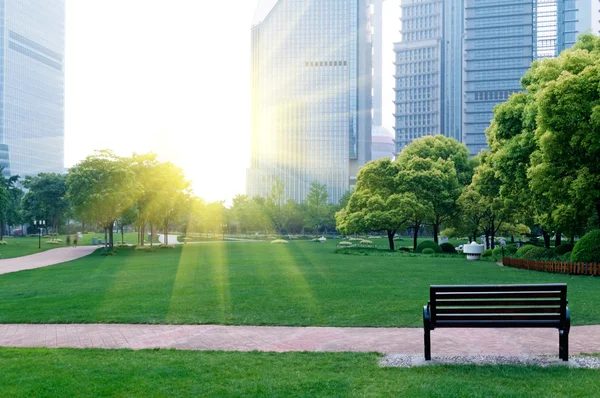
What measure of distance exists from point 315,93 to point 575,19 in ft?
254

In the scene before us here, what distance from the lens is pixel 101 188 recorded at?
41.6 m

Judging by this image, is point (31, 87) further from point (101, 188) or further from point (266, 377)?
point (266, 377)

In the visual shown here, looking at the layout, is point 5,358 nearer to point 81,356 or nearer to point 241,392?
point 81,356

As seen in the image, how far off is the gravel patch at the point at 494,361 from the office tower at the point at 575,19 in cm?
16193

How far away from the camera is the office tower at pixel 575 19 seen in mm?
145375

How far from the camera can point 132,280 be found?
62.6 feet

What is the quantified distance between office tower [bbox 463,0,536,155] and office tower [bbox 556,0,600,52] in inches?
404

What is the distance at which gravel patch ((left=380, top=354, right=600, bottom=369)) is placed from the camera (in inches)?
263

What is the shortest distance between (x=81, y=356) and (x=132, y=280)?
12121mm

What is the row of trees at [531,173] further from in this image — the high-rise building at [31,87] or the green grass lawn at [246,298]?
the high-rise building at [31,87]

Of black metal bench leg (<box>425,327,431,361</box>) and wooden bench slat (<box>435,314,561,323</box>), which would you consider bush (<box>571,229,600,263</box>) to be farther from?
black metal bench leg (<box>425,327,431,361</box>)

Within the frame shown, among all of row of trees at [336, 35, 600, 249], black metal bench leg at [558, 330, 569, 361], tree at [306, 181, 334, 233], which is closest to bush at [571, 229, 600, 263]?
row of trees at [336, 35, 600, 249]

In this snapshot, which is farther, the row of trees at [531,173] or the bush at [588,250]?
the bush at [588,250]

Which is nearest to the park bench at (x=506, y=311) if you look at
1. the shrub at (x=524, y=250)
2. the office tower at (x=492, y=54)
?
the shrub at (x=524, y=250)
